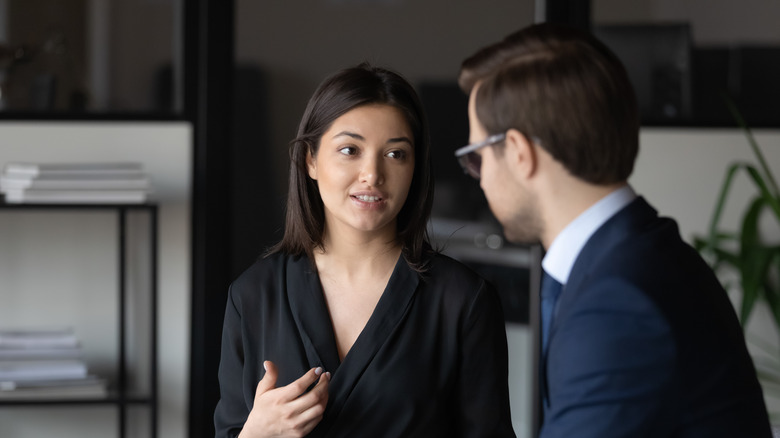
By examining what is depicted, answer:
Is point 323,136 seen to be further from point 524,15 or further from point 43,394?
A: point 524,15

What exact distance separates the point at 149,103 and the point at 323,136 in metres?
1.53

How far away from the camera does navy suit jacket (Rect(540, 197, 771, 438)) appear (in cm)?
102

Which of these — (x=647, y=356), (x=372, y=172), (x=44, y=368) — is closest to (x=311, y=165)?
(x=372, y=172)

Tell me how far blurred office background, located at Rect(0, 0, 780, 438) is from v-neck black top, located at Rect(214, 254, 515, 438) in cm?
135

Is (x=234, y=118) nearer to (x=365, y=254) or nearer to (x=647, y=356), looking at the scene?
(x=365, y=254)

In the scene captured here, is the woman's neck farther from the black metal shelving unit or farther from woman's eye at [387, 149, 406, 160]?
the black metal shelving unit

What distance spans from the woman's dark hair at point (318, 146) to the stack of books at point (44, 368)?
46.3 inches

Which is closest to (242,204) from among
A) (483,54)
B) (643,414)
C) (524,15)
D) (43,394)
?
(43,394)

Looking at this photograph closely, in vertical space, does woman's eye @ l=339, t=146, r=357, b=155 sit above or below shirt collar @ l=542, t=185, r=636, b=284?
above

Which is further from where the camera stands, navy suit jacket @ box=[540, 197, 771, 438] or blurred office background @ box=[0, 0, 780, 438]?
blurred office background @ box=[0, 0, 780, 438]

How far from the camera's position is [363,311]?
5.50 feet

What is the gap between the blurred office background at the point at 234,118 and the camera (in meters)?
2.90

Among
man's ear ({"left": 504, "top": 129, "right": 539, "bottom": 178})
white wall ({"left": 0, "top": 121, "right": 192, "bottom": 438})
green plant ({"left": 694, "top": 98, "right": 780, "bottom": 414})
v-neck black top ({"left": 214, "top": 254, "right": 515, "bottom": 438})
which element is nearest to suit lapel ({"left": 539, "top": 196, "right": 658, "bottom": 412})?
man's ear ({"left": 504, "top": 129, "right": 539, "bottom": 178})

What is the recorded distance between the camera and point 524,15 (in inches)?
127
